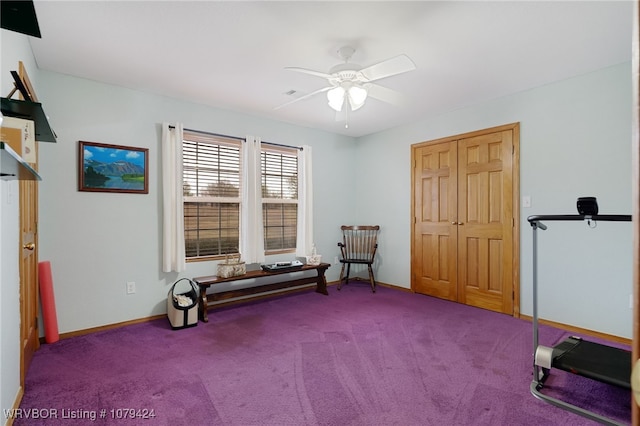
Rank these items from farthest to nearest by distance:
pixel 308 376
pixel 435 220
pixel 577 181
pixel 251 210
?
pixel 435 220 → pixel 251 210 → pixel 577 181 → pixel 308 376

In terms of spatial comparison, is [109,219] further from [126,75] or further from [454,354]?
[454,354]

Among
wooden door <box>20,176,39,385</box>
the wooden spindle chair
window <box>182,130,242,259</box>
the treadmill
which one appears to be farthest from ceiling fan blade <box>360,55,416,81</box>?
the wooden spindle chair

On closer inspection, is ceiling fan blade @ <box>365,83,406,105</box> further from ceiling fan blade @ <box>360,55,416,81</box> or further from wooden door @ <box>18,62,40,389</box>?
wooden door @ <box>18,62,40,389</box>

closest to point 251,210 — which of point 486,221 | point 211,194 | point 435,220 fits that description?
point 211,194

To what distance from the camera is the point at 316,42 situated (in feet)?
8.45

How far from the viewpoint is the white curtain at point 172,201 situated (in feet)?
11.9

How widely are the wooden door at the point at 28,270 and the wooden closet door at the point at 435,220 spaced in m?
4.28

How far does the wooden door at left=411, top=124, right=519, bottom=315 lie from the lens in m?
3.77

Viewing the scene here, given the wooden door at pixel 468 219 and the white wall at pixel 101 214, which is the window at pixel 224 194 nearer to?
the white wall at pixel 101 214

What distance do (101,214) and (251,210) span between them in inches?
65.6

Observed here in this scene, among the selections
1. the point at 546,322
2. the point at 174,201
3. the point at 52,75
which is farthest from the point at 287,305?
the point at 52,75

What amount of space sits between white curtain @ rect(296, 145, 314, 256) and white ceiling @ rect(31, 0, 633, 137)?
1.36m

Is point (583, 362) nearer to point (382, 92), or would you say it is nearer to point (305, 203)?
point (382, 92)

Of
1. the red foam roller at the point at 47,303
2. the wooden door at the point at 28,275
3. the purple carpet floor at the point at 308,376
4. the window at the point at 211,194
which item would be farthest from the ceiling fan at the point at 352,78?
the red foam roller at the point at 47,303
